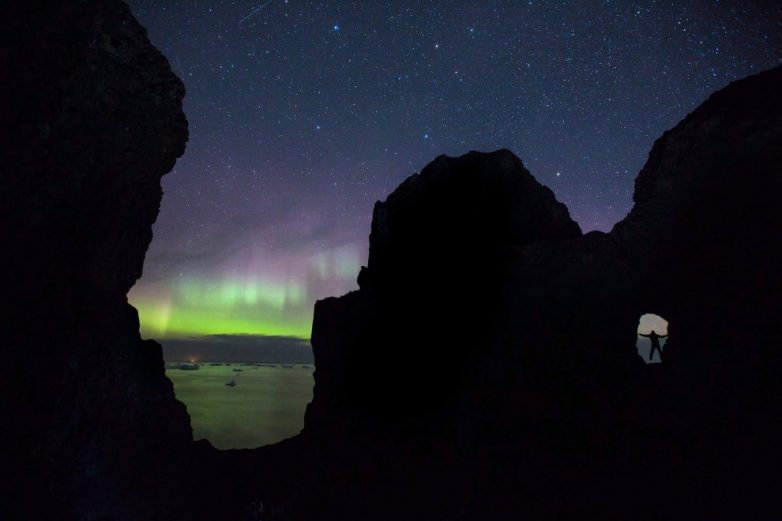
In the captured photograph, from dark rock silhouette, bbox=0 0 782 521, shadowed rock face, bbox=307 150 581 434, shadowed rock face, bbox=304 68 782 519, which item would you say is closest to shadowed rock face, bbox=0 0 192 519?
dark rock silhouette, bbox=0 0 782 521

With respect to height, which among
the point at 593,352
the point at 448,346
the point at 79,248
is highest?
the point at 79,248

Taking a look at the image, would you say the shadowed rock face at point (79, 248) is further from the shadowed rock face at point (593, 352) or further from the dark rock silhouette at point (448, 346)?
the shadowed rock face at point (593, 352)

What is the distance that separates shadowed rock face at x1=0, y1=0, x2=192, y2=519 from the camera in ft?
29.5

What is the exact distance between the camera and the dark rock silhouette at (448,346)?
9.46m

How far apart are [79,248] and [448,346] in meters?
13.0

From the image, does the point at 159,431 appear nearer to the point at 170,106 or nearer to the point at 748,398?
the point at 170,106

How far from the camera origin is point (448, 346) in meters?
16.3

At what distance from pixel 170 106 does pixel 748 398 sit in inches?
761

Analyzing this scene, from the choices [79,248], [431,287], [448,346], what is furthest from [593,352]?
[79,248]

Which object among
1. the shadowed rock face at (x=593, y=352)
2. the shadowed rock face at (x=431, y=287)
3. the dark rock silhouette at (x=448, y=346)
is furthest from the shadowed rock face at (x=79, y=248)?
the shadowed rock face at (x=593, y=352)

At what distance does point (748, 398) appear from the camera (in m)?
11.0

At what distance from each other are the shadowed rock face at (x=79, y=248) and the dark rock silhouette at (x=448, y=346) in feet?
0.16

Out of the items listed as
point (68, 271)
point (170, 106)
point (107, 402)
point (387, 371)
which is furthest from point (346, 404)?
point (170, 106)

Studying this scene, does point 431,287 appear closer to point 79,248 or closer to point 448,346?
point 448,346
